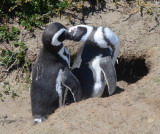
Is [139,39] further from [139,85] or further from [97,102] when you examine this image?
[97,102]

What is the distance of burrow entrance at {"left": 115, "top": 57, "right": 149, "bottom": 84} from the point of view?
4.51m

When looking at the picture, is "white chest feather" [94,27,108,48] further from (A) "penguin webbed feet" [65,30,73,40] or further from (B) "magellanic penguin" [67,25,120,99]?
(A) "penguin webbed feet" [65,30,73,40]

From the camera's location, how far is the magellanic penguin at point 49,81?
343 cm

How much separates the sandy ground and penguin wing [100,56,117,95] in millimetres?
111

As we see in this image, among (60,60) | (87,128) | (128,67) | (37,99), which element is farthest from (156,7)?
(87,128)

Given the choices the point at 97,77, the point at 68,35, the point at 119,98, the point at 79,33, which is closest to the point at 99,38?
the point at 79,33

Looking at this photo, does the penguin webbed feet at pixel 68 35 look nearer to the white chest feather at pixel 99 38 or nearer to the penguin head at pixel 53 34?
the penguin head at pixel 53 34

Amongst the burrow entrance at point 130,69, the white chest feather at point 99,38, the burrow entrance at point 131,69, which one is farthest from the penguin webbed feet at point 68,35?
the burrow entrance at point 131,69

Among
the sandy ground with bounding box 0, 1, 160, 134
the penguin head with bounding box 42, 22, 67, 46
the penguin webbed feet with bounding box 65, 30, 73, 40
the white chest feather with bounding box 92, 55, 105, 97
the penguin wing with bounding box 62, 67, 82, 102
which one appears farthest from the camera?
the white chest feather with bounding box 92, 55, 105, 97

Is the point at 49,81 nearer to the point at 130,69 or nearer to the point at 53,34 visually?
the point at 53,34

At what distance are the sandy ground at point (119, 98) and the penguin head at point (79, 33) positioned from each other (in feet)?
2.26

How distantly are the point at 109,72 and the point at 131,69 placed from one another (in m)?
1.18

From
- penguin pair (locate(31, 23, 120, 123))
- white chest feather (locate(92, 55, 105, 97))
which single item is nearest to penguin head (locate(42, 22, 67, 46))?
penguin pair (locate(31, 23, 120, 123))

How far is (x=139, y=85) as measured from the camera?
11.7 ft
